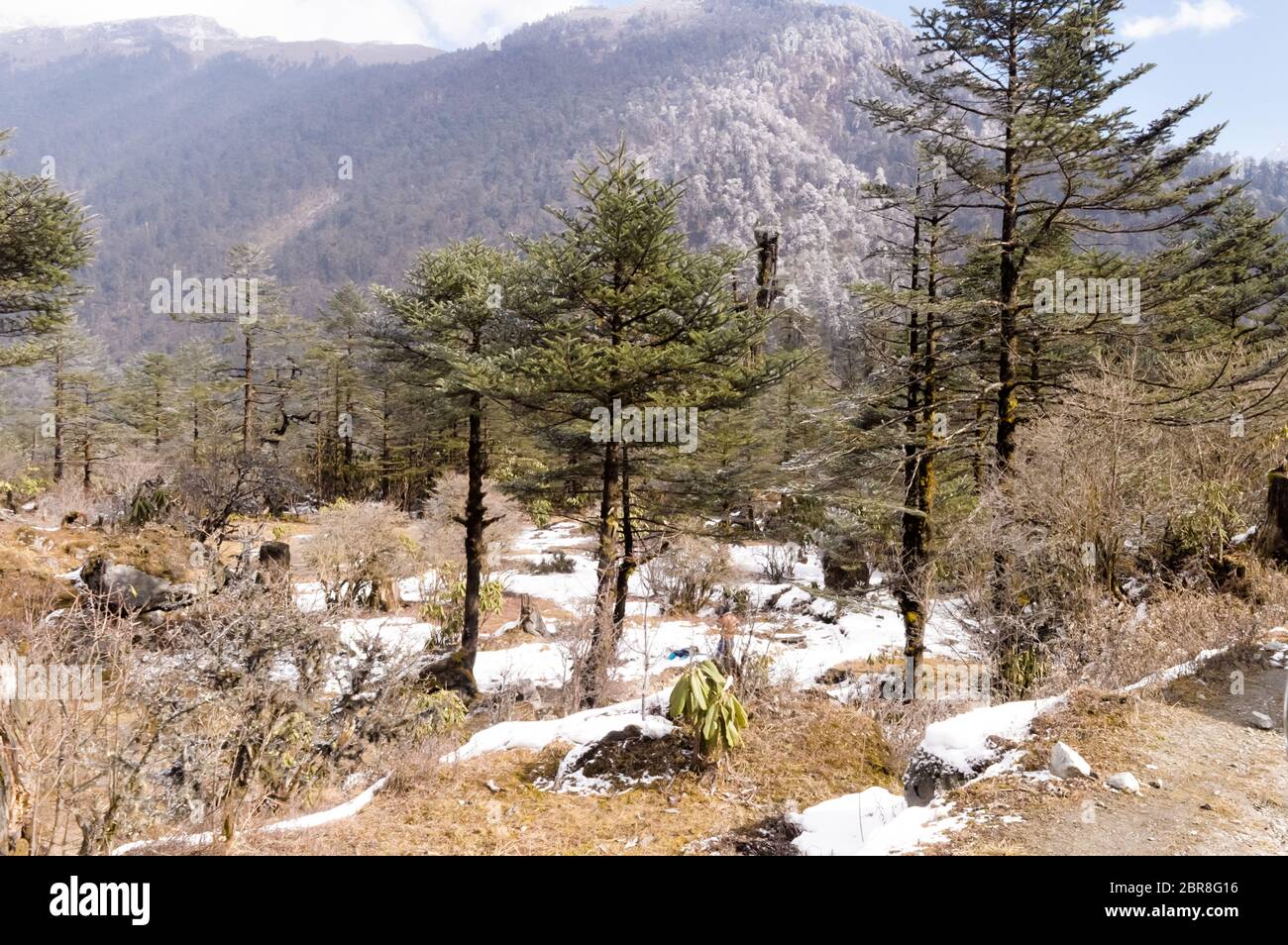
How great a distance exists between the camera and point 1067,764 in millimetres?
4215

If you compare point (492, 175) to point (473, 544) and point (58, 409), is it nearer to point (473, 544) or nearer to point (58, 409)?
point (58, 409)

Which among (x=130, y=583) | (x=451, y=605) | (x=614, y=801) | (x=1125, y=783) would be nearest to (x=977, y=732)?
(x=1125, y=783)

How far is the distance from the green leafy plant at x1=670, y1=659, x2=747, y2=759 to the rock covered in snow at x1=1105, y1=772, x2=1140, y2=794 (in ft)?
8.70

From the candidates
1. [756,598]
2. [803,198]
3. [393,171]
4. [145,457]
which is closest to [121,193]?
[393,171]

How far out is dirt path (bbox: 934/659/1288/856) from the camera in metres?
3.56

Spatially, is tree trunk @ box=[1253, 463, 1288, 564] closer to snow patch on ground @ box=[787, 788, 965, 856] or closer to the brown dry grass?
the brown dry grass

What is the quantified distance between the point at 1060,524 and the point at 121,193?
227681 mm

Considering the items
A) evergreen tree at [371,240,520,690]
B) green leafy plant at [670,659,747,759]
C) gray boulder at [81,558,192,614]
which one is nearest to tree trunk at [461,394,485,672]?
evergreen tree at [371,240,520,690]

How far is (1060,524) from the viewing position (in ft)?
29.5

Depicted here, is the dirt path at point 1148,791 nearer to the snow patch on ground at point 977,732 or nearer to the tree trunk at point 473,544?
the snow patch on ground at point 977,732

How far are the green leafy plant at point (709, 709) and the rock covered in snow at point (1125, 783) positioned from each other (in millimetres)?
2650

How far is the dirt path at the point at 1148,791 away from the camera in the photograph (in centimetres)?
356

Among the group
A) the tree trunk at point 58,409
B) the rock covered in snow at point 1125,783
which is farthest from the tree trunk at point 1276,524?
the tree trunk at point 58,409
